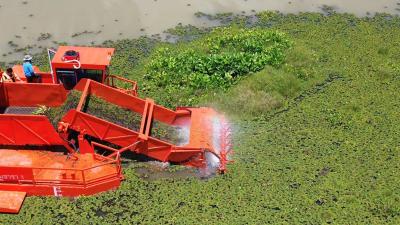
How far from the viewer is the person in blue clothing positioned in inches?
559

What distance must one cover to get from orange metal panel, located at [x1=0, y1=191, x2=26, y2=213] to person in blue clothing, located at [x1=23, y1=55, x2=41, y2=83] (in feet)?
11.9

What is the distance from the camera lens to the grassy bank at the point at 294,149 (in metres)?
12.4

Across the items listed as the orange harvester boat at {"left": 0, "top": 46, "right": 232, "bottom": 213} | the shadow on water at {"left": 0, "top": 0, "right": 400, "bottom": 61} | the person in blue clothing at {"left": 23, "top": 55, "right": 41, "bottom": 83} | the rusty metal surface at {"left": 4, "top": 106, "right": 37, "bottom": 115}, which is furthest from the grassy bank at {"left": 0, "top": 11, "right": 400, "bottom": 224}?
the person in blue clothing at {"left": 23, "top": 55, "right": 41, "bottom": 83}

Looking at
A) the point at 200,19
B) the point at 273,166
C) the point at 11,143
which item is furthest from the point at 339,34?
the point at 11,143

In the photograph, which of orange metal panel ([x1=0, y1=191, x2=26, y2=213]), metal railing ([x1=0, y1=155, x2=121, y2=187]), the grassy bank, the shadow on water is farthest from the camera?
the shadow on water

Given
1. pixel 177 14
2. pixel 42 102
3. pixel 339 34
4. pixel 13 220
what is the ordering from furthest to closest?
pixel 177 14 < pixel 339 34 < pixel 42 102 < pixel 13 220

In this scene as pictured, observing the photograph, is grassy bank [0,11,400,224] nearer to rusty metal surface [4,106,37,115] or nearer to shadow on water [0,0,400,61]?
shadow on water [0,0,400,61]

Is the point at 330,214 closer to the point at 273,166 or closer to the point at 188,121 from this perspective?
the point at 273,166

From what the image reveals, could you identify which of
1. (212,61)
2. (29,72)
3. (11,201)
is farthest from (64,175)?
(212,61)

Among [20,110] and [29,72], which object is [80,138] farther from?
[29,72]

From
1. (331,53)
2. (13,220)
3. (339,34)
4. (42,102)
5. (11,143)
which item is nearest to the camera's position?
(13,220)

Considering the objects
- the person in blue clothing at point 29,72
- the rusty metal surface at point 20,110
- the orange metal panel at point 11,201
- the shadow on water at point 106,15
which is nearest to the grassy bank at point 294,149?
the orange metal panel at point 11,201

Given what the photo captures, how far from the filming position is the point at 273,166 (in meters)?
13.8

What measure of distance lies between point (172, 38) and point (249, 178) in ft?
29.3
